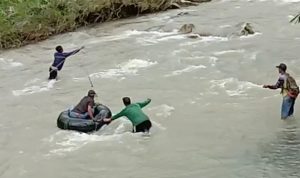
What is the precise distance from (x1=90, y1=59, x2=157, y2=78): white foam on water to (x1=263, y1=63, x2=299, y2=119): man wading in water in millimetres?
→ 6566

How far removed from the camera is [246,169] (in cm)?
1248

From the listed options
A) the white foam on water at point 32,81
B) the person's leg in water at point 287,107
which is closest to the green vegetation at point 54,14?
the white foam on water at point 32,81

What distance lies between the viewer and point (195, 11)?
2803cm

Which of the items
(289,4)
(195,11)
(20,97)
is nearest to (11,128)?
(20,97)

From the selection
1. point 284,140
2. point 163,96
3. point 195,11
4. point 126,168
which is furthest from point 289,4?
point 126,168

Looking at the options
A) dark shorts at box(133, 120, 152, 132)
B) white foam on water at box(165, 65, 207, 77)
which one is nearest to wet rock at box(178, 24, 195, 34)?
white foam on water at box(165, 65, 207, 77)

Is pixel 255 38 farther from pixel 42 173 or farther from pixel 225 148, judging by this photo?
pixel 42 173

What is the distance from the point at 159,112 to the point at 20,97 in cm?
460

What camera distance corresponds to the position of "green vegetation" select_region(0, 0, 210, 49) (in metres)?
25.4

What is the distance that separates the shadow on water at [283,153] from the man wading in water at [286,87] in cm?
38

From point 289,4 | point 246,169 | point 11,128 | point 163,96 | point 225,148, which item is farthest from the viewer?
point 289,4

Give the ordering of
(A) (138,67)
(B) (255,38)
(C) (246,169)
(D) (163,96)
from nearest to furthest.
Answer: (C) (246,169)
(D) (163,96)
(A) (138,67)
(B) (255,38)

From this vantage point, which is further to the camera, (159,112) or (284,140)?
(159,112)

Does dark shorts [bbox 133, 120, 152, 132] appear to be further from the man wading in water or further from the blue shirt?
the blue shirt
